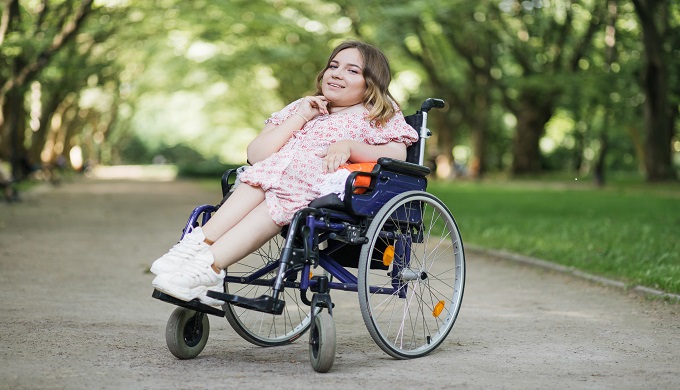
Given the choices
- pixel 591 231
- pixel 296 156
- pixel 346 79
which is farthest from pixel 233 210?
pixel 591 231

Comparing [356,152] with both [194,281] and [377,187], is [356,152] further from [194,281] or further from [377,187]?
[194,281]

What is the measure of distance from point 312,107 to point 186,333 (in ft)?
4.02

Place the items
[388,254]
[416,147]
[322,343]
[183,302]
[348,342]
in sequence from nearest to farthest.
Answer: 1. [322,343]
2. [183,302]
3. [388,254]
4. [416,147]
5. [348,342]

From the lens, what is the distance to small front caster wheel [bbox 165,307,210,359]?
15.4ft

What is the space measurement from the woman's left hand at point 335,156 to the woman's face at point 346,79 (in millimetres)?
294

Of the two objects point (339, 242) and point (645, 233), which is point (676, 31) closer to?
point (645, 233)

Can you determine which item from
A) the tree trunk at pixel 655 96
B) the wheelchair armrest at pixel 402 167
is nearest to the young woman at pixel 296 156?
the wheelchair armrest at pixel 402 167

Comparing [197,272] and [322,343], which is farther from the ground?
[197,272]

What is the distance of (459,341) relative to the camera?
551 centimetres

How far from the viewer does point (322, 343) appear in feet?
14.4

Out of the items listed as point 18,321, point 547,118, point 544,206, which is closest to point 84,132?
point 547,118

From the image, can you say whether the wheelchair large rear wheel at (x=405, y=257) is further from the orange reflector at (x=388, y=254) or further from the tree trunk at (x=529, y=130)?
the tree trunk at (x=529, y=130)

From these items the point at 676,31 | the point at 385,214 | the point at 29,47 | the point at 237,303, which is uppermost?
the point at 676,31

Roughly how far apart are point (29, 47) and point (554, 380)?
1578cm
